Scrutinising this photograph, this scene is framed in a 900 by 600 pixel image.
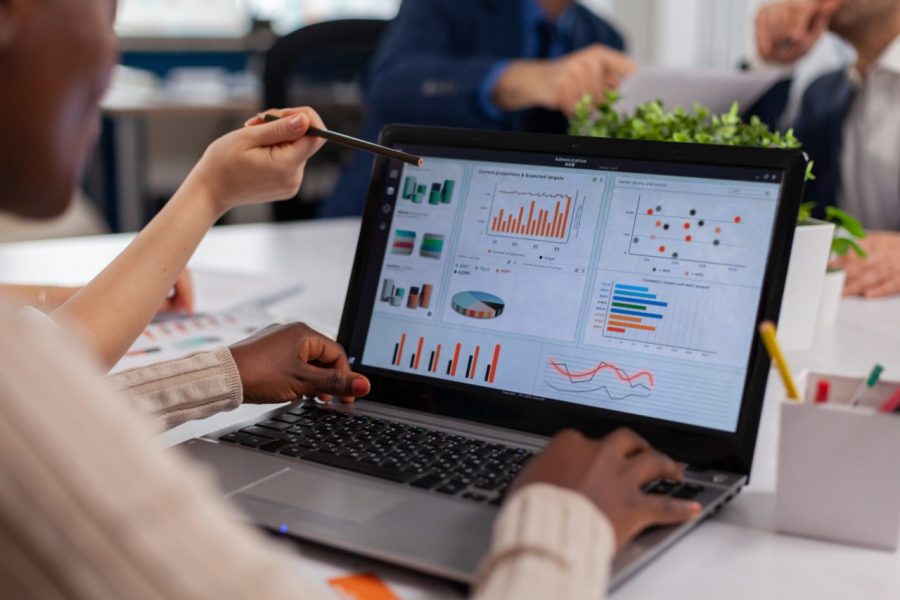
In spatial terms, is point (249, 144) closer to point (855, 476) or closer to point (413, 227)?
point (413, 227)

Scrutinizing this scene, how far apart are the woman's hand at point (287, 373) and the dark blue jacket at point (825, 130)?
3.81ft

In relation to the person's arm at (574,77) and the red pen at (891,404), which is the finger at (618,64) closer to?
the person's arm at (574,77)

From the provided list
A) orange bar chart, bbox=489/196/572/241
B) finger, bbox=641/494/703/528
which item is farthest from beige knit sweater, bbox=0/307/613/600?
orange bar chart, bbox=489/196/572/241

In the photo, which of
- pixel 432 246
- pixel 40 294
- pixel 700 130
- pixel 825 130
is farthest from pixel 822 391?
pixel 825 130

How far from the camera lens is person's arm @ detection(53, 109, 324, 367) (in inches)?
32.6

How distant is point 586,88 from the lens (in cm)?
165

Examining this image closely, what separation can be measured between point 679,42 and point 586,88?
2.15 meters

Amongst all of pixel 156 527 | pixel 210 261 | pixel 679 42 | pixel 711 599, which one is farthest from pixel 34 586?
pixel 679 42

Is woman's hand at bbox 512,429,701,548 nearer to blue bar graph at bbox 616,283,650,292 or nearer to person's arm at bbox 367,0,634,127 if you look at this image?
blue bar graph at bbox 616,283,650,292

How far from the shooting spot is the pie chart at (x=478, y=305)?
0.81 metres

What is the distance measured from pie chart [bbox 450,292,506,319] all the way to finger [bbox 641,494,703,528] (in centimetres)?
25

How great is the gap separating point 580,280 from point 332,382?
21 cm

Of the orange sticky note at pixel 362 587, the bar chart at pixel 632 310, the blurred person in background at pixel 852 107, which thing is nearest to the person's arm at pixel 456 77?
the blurred person in background at pixel 852 107

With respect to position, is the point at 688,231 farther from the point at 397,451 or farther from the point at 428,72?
the point at 428,72
